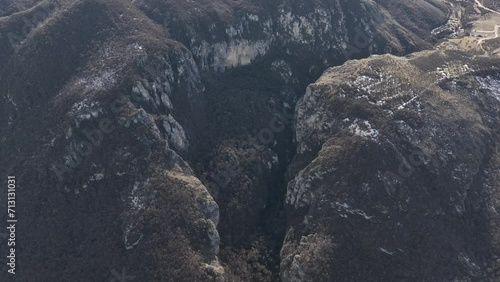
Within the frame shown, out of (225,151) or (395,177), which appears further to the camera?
(225,151)

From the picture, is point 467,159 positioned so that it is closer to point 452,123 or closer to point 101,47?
point 452,123

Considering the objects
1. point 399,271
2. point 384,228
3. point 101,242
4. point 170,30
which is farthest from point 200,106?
point 399,271

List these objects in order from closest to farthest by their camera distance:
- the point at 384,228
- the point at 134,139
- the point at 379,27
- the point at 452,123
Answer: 1. the point at 384,228
2. the point at 134,139
3. the point at 452,123
4. the point at 379,27

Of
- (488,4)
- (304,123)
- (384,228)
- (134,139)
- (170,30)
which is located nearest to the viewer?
(384,228)

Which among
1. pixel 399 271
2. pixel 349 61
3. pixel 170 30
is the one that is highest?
pixel 170 30

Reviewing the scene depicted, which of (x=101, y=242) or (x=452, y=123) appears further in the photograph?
(x=452, y=123)

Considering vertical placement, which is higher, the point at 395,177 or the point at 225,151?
the point at 395,177

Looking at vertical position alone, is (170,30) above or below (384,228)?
above

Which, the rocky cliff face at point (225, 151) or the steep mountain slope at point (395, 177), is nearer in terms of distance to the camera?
the rocky cliff face at point (225, 151)
